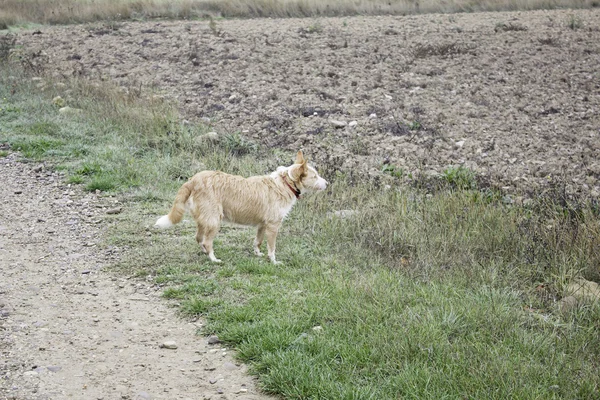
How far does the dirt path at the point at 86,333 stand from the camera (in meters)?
4.63

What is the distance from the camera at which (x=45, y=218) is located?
26.6 feet

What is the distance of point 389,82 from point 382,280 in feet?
32.1

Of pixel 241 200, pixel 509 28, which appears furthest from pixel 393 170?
pixel 509 28

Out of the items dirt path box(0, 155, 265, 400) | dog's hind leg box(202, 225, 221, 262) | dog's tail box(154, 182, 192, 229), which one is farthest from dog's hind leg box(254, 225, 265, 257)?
dirt path box(0, 155, 265, 400)

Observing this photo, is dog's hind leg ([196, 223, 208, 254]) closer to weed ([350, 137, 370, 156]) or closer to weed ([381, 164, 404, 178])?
weed ([381, 164, 404, 178])

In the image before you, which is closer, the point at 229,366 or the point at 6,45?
the point at 229,366

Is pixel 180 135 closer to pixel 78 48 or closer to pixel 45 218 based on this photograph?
pixel 45 218

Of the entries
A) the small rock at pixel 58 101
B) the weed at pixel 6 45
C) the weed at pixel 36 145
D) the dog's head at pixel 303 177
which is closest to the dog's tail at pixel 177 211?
the dog's head at pixel 303 177

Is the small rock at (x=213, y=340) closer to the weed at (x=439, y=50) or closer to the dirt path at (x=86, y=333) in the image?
the dirt path at (x=86, y=333)

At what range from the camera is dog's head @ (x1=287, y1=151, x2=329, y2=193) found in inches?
280

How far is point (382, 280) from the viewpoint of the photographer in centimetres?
614

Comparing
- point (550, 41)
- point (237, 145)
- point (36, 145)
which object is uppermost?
point (550, 41)

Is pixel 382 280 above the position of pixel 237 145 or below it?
below

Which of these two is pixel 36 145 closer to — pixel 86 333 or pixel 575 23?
pixel 86 333
